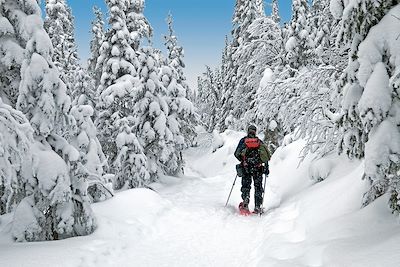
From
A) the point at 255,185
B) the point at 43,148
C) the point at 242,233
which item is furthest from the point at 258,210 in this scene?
the point at 43,148

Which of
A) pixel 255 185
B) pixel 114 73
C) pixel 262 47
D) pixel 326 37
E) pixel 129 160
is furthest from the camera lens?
pixel 326 37

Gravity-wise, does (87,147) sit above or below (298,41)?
below

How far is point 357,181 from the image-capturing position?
7.70m

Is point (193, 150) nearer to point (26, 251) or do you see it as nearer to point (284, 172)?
point (284, 172)

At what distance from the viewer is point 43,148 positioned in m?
7.74

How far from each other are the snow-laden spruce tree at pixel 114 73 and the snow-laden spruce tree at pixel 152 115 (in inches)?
36.1

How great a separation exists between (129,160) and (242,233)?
1019 centimetres

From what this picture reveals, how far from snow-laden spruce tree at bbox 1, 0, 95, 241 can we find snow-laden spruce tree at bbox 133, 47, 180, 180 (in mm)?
10606

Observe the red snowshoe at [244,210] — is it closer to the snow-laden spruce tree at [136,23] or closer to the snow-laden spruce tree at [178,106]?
the snow-laden spruce tree at [178,106]

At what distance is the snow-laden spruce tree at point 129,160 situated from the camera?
57.9 ft

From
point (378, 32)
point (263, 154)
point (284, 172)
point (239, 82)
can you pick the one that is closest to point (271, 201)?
point (263, 154)

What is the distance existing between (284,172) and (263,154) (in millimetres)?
4715

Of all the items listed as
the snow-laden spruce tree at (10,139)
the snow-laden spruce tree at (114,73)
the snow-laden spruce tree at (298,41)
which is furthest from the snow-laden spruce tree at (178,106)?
the snow-laden spruce tree at (10,139)

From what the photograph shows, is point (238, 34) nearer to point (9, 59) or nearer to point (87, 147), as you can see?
point (87, 147)
